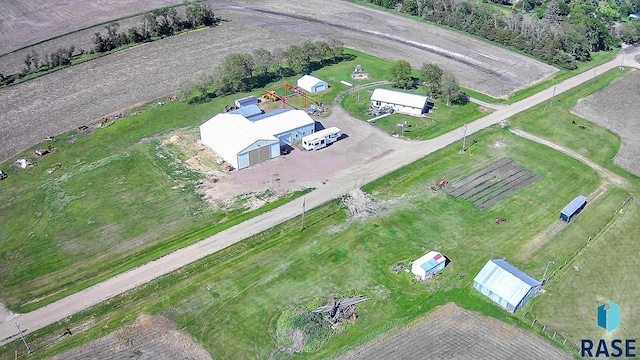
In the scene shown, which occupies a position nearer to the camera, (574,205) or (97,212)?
(97,212)

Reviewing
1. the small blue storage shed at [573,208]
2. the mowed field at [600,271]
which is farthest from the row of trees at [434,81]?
the small blue storage shed at [573,208]

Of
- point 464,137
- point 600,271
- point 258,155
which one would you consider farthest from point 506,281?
point 258,155

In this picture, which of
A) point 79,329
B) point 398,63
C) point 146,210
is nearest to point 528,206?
point 398,63

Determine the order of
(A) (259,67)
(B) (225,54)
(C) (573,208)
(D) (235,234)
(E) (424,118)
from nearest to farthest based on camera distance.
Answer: (D) (235,234), (C) (573,208), (E) (424,118), (A) (259,67), (B) (225,54)

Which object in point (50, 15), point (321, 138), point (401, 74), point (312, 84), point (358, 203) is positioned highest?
point (50, 15)

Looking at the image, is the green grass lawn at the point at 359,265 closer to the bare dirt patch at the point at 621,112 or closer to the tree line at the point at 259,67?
the bare dirt patch at the point at 621,112

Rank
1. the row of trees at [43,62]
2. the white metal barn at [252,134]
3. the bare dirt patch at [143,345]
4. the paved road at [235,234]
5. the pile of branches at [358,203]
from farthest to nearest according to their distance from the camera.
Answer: the row of trees at [43,62], the white metal barn at [252,134], the pile of branches at [358,203], the paved road at [235,234], the bare dirt patch at [143,345]

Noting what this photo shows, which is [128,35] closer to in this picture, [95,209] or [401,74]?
[401,74]

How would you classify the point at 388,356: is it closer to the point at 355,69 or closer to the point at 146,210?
the point at 146,210
